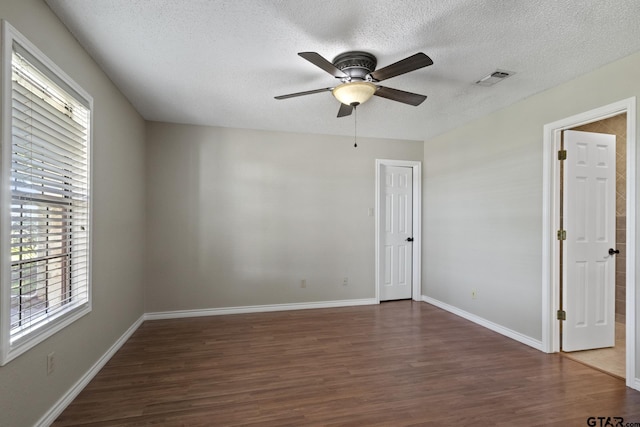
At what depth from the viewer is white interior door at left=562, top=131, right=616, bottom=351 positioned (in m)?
3.11

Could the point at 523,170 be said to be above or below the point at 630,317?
above

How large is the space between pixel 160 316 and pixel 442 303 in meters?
3.82

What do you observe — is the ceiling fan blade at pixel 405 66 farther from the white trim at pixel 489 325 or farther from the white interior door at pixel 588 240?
the white trim at pixel 489 325

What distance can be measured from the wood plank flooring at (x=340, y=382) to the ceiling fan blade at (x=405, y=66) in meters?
2.28

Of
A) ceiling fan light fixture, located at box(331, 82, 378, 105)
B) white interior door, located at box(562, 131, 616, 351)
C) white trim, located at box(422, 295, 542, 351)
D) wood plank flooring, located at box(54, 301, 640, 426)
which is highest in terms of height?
ceiling fan light fixture, located at box(331, 82, 378, 105)

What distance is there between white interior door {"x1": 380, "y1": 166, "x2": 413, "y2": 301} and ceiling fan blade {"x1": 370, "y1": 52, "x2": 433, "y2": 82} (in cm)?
284

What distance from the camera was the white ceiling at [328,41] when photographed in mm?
1944

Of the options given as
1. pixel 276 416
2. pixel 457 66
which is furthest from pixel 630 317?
pixel 276 416

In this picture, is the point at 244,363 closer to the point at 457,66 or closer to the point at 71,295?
the point at 71,295

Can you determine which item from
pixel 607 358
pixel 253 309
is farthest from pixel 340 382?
pixel 607 358

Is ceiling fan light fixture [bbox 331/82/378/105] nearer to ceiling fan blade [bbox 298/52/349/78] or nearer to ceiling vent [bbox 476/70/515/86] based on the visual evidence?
ceiling fan blade [bbox 298/52/349/78]

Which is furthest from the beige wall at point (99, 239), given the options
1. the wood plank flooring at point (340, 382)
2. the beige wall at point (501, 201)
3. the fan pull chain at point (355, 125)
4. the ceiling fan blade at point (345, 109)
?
the beige wall at point (501, 201)

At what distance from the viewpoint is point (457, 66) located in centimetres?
266

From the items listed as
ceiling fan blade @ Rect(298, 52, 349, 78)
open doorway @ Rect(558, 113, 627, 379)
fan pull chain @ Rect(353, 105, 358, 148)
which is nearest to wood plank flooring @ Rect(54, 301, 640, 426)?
open doorway @ Rect(558, 113, 627, 379)
